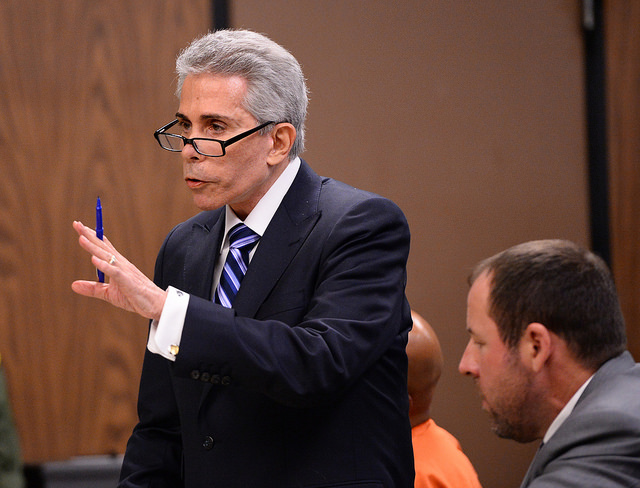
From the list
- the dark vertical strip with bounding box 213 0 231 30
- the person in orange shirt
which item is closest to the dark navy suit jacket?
the person in orange shirt

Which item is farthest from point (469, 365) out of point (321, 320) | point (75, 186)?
point (75, 186)

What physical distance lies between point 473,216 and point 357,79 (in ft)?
2.75

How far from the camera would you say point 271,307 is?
160 centimetres

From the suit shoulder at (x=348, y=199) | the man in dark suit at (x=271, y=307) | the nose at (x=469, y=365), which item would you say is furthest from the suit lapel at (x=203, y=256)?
the nose at (x=469, y=365)

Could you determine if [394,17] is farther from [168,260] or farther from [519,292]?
[519,292]

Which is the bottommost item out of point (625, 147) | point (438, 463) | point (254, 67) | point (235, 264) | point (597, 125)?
point (438, 463)

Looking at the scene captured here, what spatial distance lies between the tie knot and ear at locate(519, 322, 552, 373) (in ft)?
1.97

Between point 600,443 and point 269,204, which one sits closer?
point 600,443

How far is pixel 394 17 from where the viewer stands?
3.70 meters

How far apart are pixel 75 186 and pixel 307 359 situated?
90.9 inches

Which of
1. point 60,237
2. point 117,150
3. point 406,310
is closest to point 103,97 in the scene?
point 117,150

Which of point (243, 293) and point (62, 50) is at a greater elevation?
point (62, 50)

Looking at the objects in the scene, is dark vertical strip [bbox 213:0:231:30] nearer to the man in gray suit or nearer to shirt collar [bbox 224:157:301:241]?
shirt collar [bbox 224:157:301:241]

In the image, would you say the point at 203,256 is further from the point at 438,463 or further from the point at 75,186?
the point at 75,186
